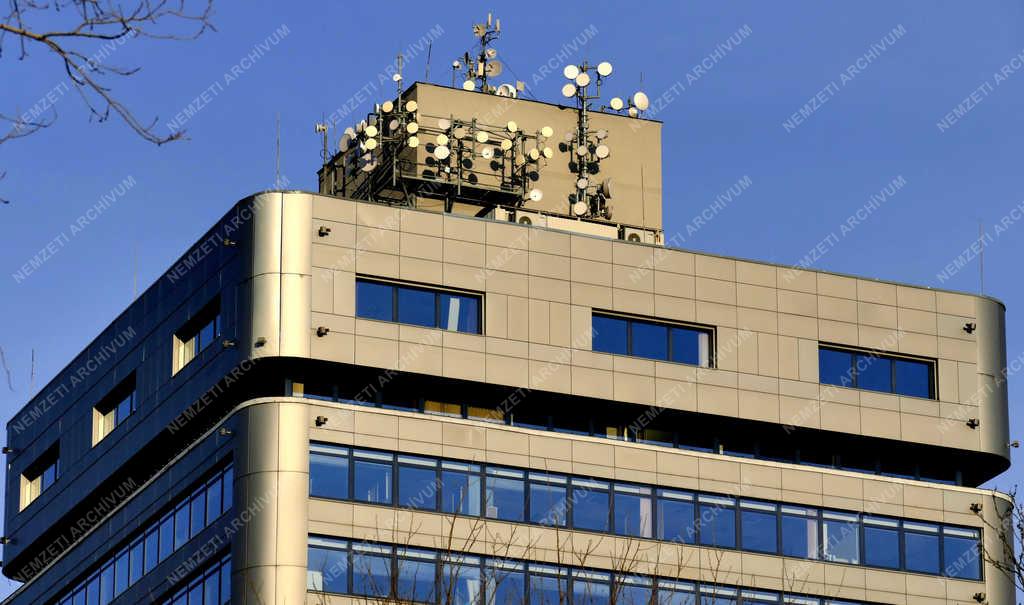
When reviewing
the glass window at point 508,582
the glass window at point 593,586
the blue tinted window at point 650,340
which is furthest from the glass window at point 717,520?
the glass window at point 508,582

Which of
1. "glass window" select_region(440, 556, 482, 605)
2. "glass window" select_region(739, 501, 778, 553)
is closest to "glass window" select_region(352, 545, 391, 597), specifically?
"glass window" select_region(440, 556, 482, 605)

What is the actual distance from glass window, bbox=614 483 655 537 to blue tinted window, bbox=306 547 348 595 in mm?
9538

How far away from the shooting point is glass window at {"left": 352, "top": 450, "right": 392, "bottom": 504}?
215 feet

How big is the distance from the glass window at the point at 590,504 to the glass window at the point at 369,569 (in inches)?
269

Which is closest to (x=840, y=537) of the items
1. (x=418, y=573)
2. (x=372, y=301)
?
(x=418, y=573)

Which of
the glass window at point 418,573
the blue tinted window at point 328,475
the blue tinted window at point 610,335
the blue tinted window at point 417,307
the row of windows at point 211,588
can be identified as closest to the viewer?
the glass window at point 418,573

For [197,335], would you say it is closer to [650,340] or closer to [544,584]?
[544,584]

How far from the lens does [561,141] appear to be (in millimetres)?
79688

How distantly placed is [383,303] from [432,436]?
14.7ft

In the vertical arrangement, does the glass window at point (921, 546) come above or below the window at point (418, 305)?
below

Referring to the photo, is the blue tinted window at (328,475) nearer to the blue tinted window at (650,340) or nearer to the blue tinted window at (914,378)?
the blue tinted window at (650,340)

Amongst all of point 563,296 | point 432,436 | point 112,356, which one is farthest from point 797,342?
point 112,356

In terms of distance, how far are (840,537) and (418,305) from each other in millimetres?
16510

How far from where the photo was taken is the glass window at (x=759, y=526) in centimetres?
7081
